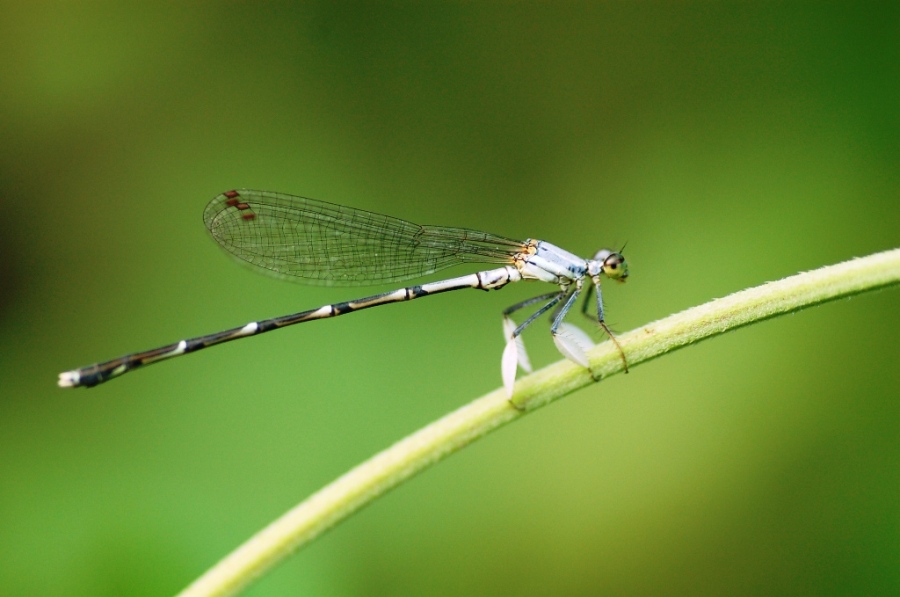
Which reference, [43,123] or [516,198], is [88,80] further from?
[516,198]

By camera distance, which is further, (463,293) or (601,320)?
(463,293)

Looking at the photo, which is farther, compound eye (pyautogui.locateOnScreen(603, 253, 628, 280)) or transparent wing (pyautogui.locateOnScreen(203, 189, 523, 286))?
transparent wing (pyautogui.locateOnScreen(203, 189, 523, 286))

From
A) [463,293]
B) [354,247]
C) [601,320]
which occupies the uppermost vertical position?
[354,247]

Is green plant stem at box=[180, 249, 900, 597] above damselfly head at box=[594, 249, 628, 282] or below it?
below

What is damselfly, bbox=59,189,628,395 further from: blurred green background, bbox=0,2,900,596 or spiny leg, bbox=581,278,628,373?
blurred green background, bbox=0,2,900,596

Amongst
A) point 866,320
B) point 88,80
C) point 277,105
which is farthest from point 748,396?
point 88,80

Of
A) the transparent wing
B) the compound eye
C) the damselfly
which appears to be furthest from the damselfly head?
the transparent wing

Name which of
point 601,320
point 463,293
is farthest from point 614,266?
point 463,293

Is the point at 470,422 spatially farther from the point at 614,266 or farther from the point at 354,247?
the point at 354,247
